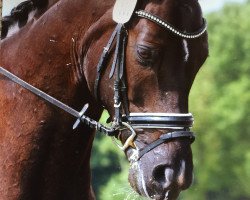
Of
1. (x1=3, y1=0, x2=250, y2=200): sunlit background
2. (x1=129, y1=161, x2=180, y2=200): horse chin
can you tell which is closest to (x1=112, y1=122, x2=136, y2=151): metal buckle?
(x1=129, y1=161, x2=180, y2=200): horse chin

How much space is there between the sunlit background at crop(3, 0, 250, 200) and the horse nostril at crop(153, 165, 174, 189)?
1668 inches

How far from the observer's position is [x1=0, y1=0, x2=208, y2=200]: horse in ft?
15.8

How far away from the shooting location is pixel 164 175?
4762 mm

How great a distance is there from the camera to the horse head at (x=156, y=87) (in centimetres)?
478

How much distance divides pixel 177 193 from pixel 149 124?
393 millimetres

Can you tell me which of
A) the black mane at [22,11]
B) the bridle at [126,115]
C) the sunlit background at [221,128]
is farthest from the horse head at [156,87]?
the sunlit background at [221,128]

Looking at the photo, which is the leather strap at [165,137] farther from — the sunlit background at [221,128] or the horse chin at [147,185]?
the sunlit background at [221,128]

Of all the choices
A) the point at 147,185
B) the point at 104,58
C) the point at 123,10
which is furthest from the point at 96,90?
the point at 147,185

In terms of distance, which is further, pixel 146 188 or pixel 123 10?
pixel 123 10

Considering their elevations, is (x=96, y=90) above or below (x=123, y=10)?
below

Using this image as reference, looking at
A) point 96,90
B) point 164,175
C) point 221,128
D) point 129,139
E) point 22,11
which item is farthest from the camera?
point 221,128

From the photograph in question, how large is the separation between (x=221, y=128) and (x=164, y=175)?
47363mm

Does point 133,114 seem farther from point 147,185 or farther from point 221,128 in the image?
point 221,128

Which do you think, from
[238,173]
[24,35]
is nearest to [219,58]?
[238,173]
